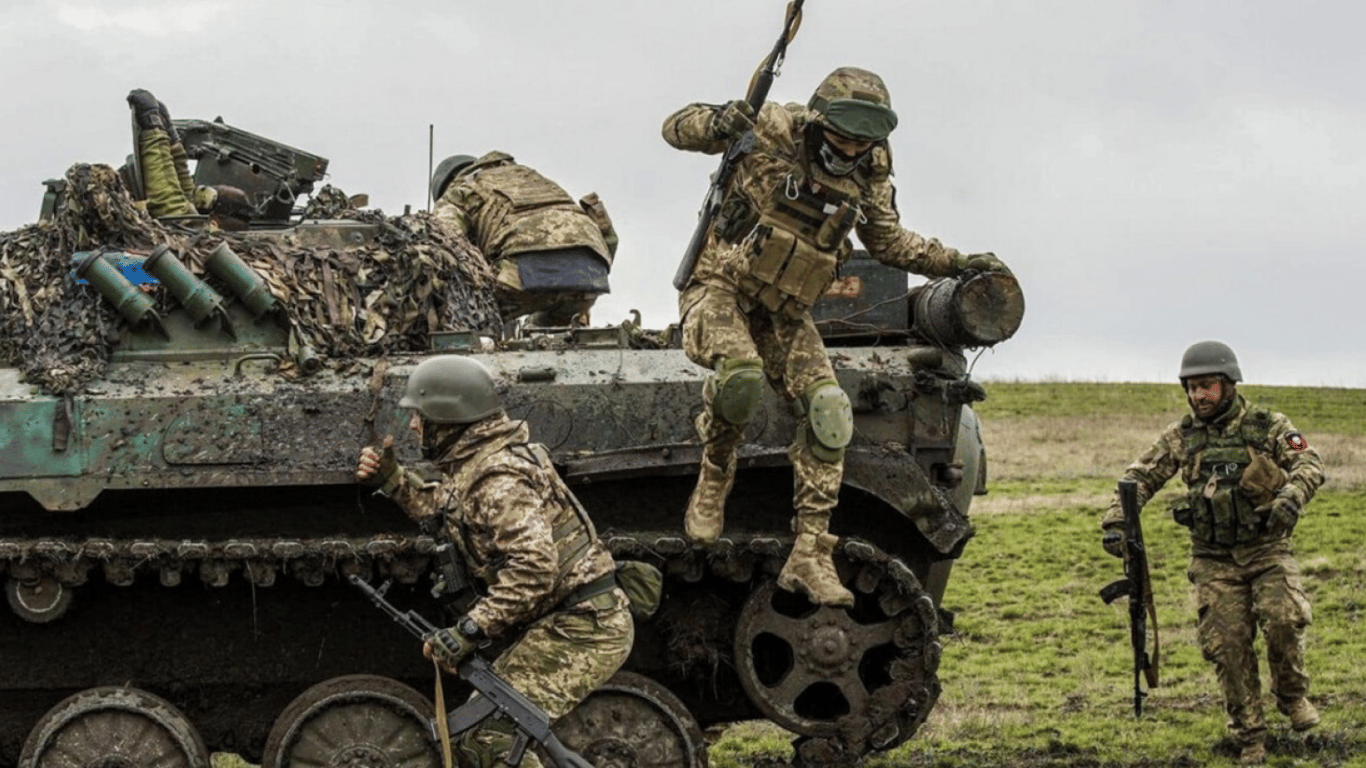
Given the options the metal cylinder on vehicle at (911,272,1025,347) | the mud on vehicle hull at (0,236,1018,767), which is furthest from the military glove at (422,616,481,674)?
the metal cylinder on vehicle at (911,272,1025,347)

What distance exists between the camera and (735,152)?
1204cm

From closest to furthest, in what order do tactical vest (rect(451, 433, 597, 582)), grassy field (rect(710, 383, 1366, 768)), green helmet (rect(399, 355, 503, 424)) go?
tactical vest (rect(451, 433, 597, 582))
green helmet (rect(399, 355, 503, 424))
grassy field (rect(710, 383, 1366, 768))

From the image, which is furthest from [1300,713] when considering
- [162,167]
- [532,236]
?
[162,167]

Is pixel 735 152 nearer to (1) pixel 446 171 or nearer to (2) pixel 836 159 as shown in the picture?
(2) pixel 836 159

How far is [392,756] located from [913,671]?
293 cm

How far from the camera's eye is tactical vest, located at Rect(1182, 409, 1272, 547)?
13.8 meters

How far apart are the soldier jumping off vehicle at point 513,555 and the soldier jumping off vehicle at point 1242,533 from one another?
4.46m

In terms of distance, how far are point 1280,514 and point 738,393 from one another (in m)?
3.73

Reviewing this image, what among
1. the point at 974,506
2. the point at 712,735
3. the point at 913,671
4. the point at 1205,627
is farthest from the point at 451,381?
the point at 974,506

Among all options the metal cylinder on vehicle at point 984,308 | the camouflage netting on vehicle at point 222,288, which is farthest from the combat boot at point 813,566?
the camouflage netting on vehicle at point 222,288

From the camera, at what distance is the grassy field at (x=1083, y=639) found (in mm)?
14250

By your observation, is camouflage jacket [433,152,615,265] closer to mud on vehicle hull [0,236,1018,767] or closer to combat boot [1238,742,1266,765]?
mud on vehicle hull [0,236,1018,767]

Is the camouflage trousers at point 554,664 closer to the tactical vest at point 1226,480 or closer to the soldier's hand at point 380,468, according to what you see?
the soldier's hand at point 380,468

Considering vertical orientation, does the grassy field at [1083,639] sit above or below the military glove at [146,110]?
below
